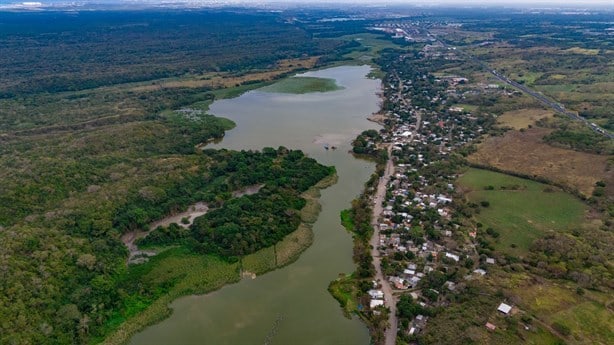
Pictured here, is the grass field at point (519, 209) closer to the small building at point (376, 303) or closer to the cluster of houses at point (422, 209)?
the cluster of houses at point (422, 209)

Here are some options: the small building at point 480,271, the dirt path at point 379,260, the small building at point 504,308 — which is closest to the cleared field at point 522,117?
the dirt path at point 379,260

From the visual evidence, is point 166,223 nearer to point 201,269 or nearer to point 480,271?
point 201,269

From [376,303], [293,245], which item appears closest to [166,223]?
[293,245]

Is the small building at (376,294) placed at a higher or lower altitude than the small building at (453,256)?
lower

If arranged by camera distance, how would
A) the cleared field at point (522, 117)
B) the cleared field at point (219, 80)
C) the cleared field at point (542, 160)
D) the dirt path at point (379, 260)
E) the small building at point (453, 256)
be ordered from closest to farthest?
the dirt path at point (379, 260)
the small building at point (453, 256)
the cleared field at point (542, 160)
the cleared field at point (522, 117)
the cleared field at point (219, 80)

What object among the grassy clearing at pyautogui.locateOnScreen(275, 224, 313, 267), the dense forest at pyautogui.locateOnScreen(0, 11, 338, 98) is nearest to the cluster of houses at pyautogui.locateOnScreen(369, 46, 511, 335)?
the grassy clearing at pyautogui.locateOnScreen(275, 224, 313, 267)

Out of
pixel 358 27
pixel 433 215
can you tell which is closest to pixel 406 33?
pixel 358 27

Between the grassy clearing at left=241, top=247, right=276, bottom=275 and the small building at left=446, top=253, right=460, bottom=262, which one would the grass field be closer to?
the small building at left=446, top=253, right=460, bottom=262
